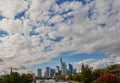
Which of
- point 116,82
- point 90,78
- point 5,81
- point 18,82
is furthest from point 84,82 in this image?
point 18,82

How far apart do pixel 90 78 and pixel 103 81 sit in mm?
52122

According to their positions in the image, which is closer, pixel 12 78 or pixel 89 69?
pixel 89 69

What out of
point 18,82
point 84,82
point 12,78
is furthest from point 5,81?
point 84,82

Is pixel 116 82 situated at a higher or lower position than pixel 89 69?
lower

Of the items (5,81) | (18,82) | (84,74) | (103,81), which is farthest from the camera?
(18,82)

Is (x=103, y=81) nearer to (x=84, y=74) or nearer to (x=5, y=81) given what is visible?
(x=84, y=74)

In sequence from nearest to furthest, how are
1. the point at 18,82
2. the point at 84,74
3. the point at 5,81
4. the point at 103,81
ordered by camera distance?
the point at 103,81 → the point at 84,74 → the point at 5,81 → the point at 18,82

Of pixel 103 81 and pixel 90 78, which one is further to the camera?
pixel 90 78

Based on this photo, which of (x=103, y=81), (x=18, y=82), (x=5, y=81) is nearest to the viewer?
(x=103, y=81)

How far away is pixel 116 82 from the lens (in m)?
50.8

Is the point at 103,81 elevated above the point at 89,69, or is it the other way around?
the point at 89,69

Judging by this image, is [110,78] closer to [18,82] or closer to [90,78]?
[90,78]

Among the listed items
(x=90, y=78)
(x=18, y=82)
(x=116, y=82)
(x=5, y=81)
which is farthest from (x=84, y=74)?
(x=18, y=82)

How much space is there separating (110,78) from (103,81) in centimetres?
154
